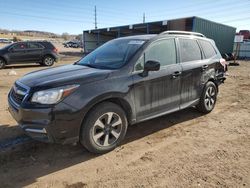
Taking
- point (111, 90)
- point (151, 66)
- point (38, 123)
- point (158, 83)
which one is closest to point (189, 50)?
point (158, 83)

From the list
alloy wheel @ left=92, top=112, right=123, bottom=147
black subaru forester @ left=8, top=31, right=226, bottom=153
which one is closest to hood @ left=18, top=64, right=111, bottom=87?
black subaru forester @ left=8, top=31, right=226, bottom=153

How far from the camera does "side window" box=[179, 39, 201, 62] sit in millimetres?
5176

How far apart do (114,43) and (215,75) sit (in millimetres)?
2545

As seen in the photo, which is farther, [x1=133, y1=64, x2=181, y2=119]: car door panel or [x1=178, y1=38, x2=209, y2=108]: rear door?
[x1=178, y1=38, x2=209, y2=108]: rear door

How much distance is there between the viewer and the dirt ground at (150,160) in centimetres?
330

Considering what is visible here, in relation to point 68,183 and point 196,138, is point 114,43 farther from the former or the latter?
point 68,183

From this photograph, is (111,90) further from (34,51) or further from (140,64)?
(34,51)

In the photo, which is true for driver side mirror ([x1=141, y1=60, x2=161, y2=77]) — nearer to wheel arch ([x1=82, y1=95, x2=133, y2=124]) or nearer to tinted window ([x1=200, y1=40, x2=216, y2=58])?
wheel arch ([x1=82, y1=95, x2=133, y2=124])

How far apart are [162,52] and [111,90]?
1.46 metres

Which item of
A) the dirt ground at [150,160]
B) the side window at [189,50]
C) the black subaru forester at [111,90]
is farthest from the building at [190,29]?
the dirt ground at [150,160]

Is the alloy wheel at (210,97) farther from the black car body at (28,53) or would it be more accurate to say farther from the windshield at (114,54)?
the black car body at (28,53)

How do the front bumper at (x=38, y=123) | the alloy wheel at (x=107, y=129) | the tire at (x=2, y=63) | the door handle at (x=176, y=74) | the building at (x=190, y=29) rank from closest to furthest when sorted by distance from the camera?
the front bumper at (x=38, y=123)
the alloy wheel at (x=107, y=129)
the door handle at (x=176, y=74)
the tire at (x=2, y=63)
the building at (x=190, y=29)

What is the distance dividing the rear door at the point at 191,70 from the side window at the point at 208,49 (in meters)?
0.21

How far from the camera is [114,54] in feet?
15.4
